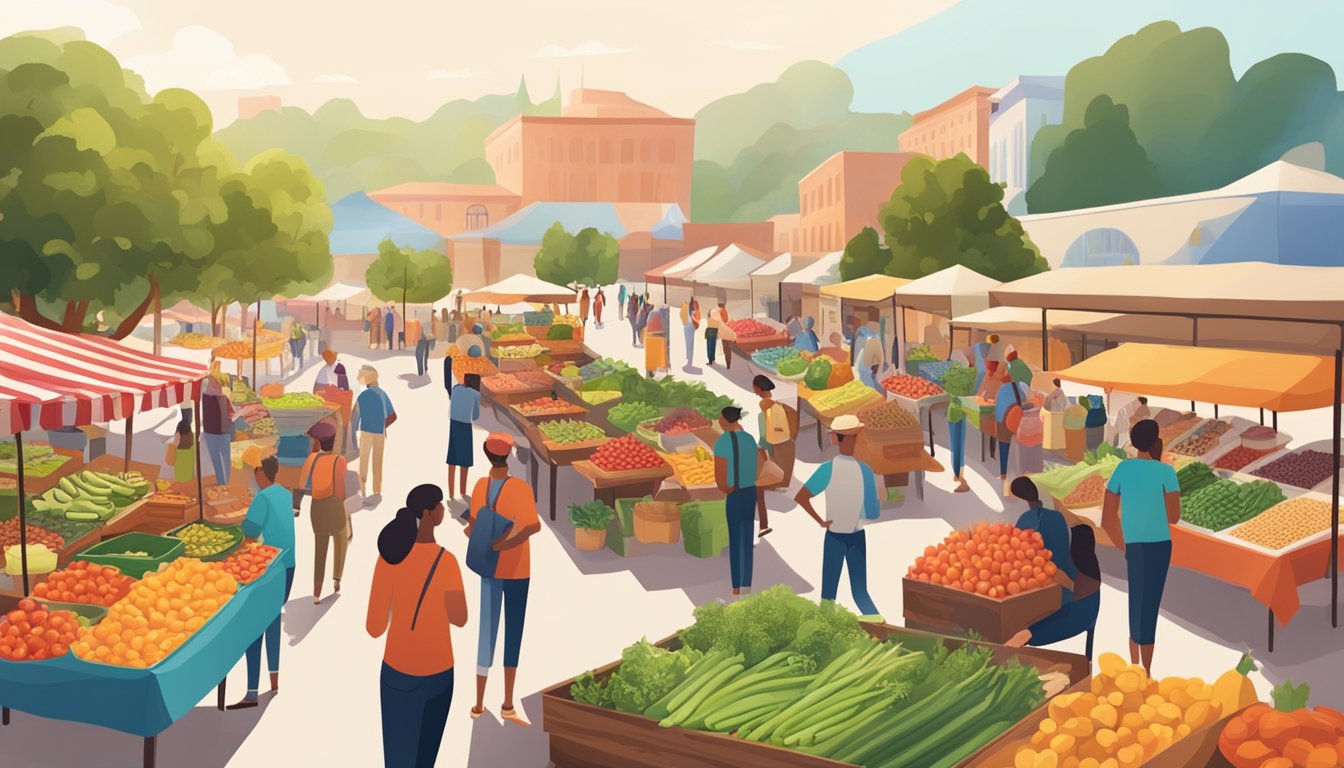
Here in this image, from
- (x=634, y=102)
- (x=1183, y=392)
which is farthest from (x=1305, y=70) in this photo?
(x=634, y=102)

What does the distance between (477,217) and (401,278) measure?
208 ft

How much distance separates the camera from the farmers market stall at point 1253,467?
27.6 feet

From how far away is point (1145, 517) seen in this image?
721 centimetres

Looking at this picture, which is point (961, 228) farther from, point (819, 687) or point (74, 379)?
point (819, 687)

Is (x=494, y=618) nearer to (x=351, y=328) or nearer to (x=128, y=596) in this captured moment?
(x=128, y=596)

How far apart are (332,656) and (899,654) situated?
14.8 feet

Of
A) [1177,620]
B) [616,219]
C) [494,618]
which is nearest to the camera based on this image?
[494,618]

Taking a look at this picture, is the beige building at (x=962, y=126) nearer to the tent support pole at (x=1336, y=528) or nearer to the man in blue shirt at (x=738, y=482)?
the tent support pole at (x=1336, y=528)

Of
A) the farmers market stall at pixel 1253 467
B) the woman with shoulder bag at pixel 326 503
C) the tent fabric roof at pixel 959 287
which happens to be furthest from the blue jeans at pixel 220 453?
the tent fabric roof at pixel 959 287

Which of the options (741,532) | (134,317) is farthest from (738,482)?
(134,317)

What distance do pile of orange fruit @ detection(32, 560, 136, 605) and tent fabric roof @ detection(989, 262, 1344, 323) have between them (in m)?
9.60

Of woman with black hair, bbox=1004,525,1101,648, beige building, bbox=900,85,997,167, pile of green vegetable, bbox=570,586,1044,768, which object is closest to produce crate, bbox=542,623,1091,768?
pile of green vegetable, bbox=570,586,1044,768

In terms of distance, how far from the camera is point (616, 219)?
87500mm

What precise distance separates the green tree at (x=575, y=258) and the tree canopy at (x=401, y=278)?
57.7 ft
